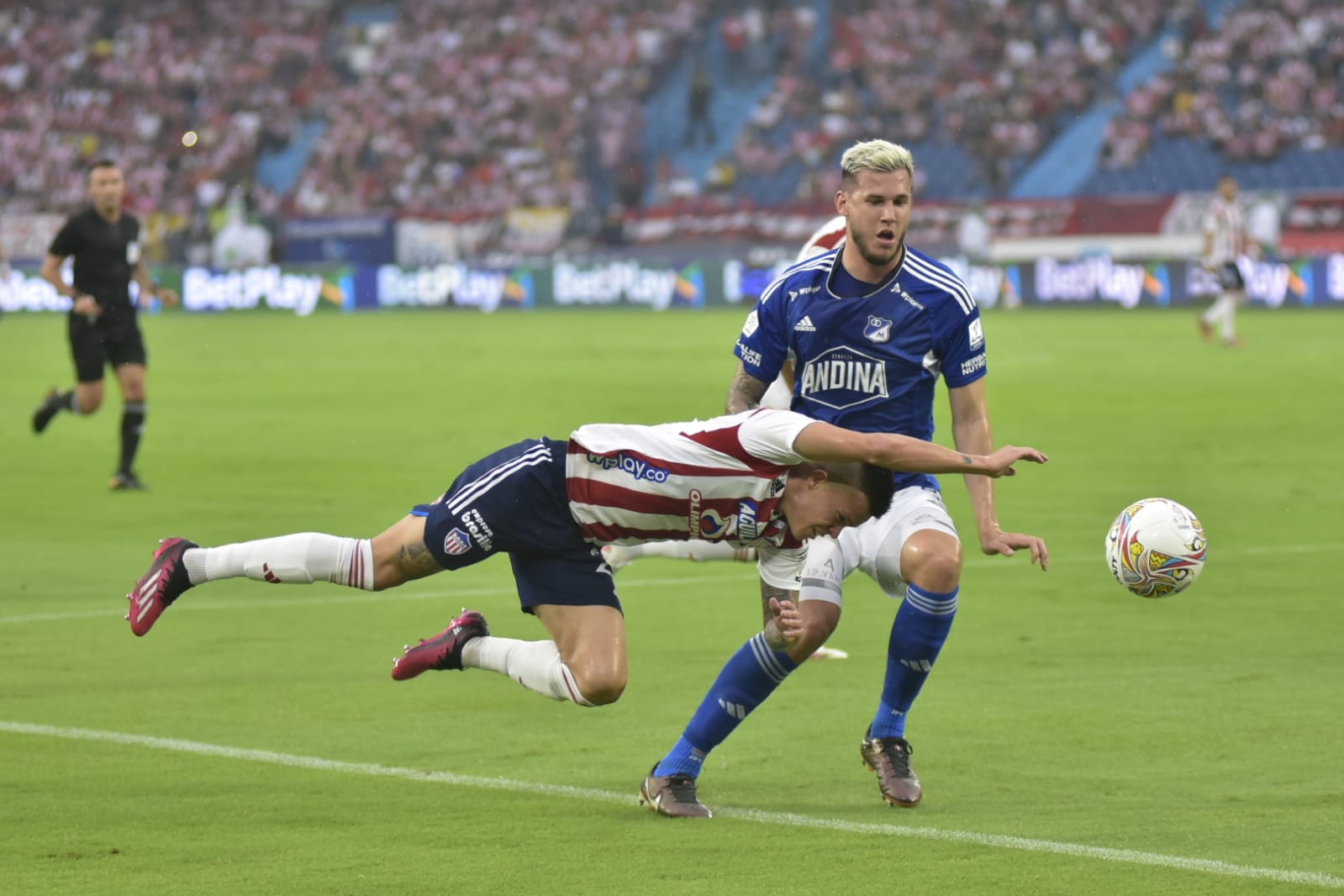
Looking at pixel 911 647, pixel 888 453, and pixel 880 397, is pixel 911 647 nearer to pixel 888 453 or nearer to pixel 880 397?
pixel 880 397

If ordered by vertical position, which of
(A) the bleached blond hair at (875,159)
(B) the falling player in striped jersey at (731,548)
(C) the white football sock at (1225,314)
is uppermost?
(A) the bleached blond hair at (875,159)

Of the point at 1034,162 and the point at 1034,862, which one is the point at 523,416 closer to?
the point at 1034,862

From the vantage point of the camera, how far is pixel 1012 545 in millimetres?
6066

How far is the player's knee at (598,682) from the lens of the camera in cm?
603

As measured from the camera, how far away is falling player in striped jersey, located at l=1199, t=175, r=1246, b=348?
2792 cm

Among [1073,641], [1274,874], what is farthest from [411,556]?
[1073,641]

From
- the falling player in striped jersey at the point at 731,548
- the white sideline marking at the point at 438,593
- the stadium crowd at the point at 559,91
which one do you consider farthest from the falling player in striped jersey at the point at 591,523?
the stadium crowd at the point at 559,91

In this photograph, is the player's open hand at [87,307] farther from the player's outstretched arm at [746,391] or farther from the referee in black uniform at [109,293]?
the player's outstretched arm at [746,391]

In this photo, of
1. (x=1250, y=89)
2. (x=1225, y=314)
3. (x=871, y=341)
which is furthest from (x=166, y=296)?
(x=1250, y=89)

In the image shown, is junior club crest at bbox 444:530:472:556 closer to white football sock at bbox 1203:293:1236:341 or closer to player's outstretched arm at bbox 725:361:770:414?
player's outstretched arm at bbox 725:361:770:414

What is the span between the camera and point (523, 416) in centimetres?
1972

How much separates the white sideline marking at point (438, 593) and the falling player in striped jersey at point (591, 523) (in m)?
3.27

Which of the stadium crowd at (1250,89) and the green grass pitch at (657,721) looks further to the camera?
the stadium crowd at (1250,89)

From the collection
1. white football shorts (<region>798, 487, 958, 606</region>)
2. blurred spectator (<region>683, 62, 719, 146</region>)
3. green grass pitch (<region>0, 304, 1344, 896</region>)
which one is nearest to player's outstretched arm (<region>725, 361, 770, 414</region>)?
white football shorts (<region>798, 487, 958, 606</region>)
